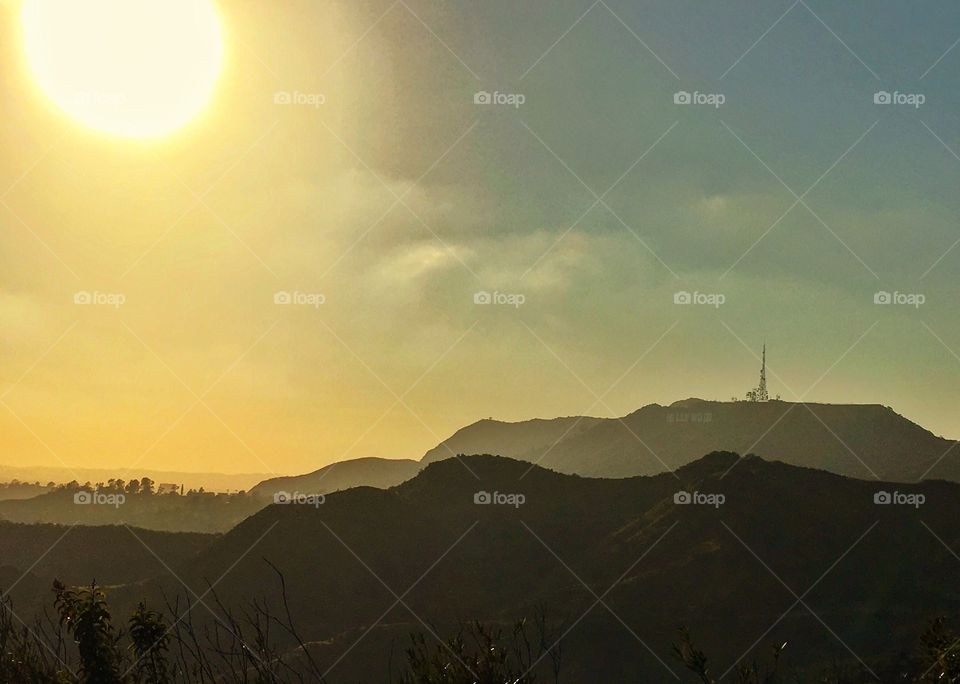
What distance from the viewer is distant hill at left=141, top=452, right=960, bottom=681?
206 feet

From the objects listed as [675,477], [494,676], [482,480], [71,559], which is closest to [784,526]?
[675,477]

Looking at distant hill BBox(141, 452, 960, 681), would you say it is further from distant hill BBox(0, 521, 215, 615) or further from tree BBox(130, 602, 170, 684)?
tree BBox(130, 602, 170, 684)

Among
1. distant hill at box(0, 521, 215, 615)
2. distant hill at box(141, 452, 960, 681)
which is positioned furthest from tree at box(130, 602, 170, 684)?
distant hill at box(0, 521, 215, 615)

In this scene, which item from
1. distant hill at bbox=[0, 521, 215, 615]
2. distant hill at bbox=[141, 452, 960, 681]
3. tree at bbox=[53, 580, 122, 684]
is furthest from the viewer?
distant hill at bbox=[0, 521, 215, 615]

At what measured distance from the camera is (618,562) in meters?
81.9

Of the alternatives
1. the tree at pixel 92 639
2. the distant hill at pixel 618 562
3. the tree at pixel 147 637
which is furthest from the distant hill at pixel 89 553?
the tree at pixel 92 639

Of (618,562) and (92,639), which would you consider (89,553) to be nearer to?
(618,562)

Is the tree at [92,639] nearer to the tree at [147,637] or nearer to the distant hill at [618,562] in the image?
the tree at [147,637]

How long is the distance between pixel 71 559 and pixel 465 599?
6424cm

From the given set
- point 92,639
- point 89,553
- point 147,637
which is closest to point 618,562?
point 89,553

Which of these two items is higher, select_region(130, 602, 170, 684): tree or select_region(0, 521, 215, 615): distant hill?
select_region(0, 521, 215, 615): distant hill

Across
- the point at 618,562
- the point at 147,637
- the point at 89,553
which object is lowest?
the point at 147,637

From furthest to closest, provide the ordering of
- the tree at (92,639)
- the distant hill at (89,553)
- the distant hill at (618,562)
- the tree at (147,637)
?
the distant hill at (89,553) < the distant hill at (618,562) < the tree at (147,637) < the tree at (92,639)

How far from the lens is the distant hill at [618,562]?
2473 inches
